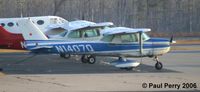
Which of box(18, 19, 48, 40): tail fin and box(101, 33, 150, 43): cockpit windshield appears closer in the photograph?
box(101, 33, 150, 43): cockpit windshield

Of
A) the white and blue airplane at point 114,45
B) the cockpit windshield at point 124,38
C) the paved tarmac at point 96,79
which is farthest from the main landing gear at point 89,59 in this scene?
the cockpit windshield at point 124,38

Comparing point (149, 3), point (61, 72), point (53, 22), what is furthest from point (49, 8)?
point (61, 72)

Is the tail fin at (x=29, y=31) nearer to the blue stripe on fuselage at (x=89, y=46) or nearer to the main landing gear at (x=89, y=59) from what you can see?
the blue stripe on fuselage at (x=89, y=46)

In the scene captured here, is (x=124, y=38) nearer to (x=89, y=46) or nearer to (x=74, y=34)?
(x=89, y=46)

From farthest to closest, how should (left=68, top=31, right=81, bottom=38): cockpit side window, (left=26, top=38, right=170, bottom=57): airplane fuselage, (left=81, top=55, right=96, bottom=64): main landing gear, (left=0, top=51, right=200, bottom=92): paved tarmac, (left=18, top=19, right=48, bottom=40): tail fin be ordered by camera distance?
(left=68, top=31, right=81, bottom=38): cockpit side window → (left=81, top=55, right=96, bottom=64): main landing gear → (left=18, top=19, right=48, bottom=40): tail fin → (left=26, top=38, right=170, bottom=57): airplane fuselage → (left=0, top=51, right=200, bottom=92): paved tarmac

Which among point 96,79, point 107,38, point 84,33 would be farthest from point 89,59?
point 96,79

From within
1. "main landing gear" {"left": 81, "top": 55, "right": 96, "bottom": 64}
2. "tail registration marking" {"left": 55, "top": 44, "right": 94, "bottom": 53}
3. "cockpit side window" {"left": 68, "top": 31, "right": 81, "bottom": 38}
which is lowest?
"main landing gear" {"left": 81, "top": 55, "right": 96, "bottom": 64}

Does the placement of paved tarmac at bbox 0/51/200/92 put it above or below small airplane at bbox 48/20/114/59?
below

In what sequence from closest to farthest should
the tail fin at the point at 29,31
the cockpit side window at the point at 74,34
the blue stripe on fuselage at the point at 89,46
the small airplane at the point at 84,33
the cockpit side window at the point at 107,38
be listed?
the blue stripe on fuselage at the point at 89,46 → the cockpit side window at the point at 107,38 → the tail fin at the point at 29,31 → the small airplane at the point at 84,33 → the cockpit side window at the point at 74,34

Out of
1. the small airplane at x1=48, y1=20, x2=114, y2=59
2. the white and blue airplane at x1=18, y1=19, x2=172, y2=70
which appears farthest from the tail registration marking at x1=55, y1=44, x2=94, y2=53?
the small airplane at x1=48, y1=20, x2=114, y2=59

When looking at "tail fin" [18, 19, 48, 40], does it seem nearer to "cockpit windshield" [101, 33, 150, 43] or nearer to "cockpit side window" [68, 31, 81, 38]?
"cockpit side window" [68, 31, 81, 38]

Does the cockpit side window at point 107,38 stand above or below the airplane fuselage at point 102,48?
above

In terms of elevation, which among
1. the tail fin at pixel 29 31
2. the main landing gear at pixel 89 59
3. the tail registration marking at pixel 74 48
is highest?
the tail fin at pixel 29 31

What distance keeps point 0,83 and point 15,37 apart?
11142 millimetres
